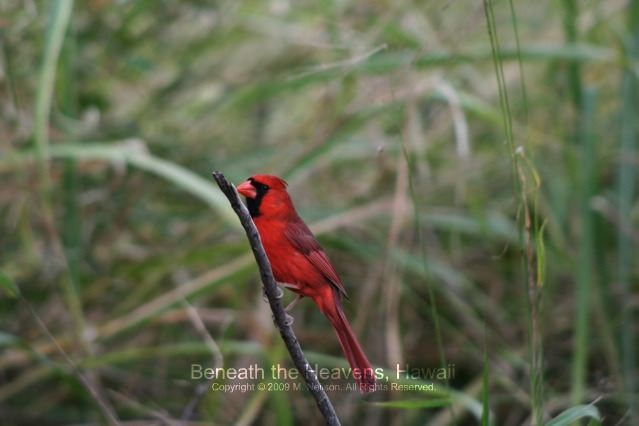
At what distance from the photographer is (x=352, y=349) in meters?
0.94

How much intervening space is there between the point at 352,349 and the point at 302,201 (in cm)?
173

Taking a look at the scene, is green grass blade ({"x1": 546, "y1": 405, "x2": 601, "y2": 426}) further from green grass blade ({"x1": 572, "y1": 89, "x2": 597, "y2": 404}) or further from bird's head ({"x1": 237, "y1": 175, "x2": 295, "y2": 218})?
green grass blade ({"x1": 572, "y1": 89, "x2": 597, "y2": 404})

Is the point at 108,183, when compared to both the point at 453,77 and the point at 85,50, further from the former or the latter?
the point at 453,77

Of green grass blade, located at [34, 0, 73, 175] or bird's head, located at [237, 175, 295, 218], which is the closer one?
bird's head, located at [237, 175, 295, 218]

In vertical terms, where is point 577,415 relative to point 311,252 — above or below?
below

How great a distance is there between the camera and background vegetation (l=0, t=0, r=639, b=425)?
212 cm

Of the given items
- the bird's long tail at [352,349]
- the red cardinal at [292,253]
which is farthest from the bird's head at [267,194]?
the bird's long tail at [352,349]

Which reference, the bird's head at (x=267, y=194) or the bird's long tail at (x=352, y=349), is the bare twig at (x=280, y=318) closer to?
the bird's long tail at (x=352, y=349)

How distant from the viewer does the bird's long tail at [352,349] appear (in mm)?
877

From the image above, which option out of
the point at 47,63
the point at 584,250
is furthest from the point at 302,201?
the point at 47,63

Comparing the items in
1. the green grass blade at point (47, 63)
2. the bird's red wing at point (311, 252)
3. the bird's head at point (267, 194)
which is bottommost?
the bird's red wing at point (311, 252)

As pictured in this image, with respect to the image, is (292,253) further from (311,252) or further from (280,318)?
(280,318)

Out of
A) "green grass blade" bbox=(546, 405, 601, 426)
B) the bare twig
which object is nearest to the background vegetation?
"green grass blade" bbox=(546, 405, 601, 426)

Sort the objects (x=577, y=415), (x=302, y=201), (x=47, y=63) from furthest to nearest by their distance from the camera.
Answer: (x=302, y=201), (x=47, y=63), (x=577, y=415)
